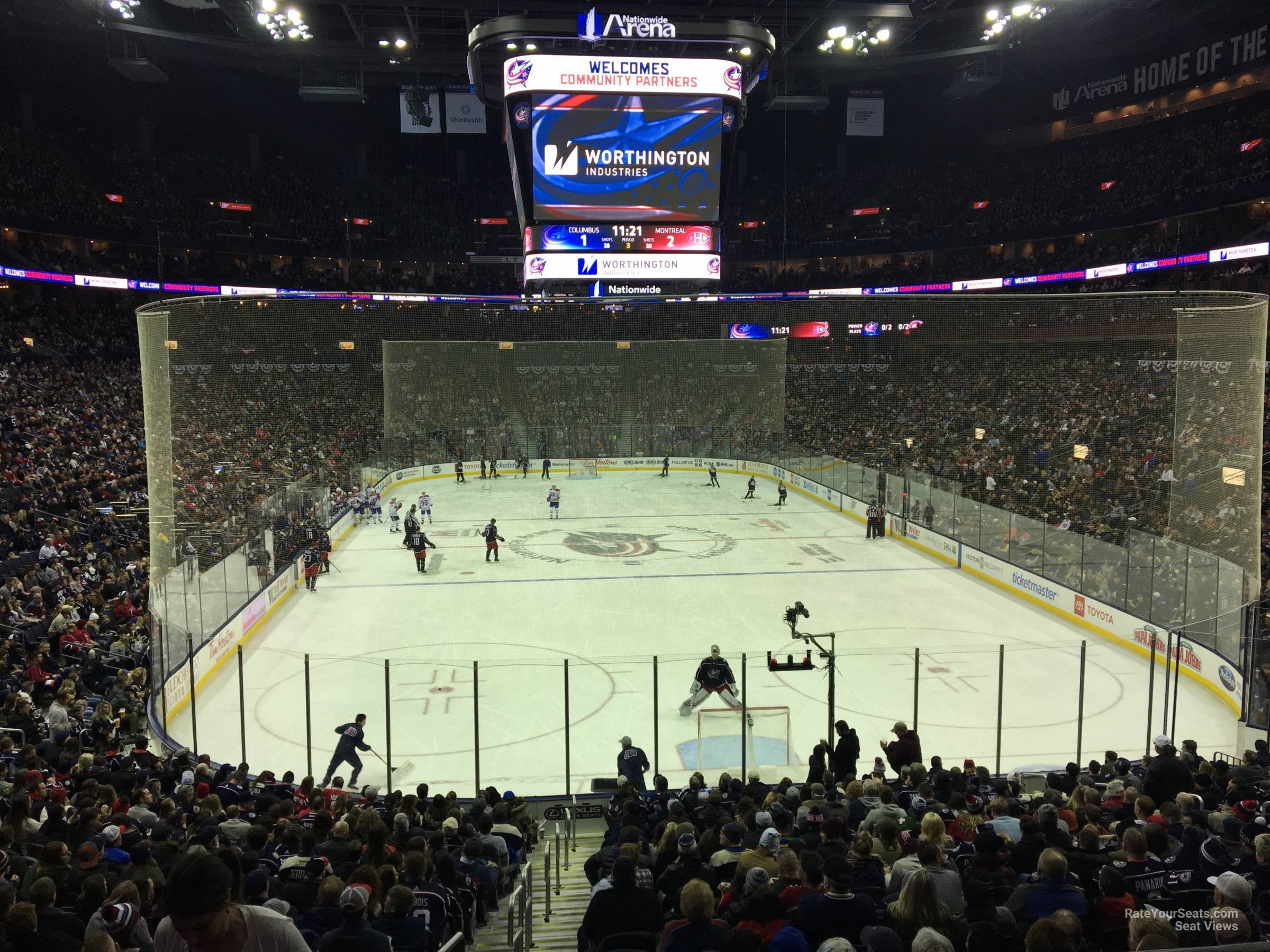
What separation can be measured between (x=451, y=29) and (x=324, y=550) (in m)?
21.3

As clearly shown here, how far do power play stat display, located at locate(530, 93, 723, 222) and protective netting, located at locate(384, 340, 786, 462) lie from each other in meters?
9.29

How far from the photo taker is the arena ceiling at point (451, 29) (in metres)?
28.1

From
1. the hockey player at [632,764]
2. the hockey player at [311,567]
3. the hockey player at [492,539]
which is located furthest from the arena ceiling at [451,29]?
the hockey player at [632,764]

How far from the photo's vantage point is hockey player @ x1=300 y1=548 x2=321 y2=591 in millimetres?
18219

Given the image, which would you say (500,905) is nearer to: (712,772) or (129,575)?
(712,772)

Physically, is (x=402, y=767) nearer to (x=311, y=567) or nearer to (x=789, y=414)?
(x=311, y=567)

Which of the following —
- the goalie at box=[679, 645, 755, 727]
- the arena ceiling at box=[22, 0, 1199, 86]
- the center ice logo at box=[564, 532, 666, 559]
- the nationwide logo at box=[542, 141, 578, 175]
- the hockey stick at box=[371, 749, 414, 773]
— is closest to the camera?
the hockey stick at box=[371, 749, 414, 773]

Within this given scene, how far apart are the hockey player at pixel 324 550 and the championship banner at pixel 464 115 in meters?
26.1

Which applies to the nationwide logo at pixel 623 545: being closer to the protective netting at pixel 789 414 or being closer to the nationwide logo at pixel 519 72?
the protective netting at pixel 789 414

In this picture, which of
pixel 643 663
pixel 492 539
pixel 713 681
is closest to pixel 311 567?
pixel 492 539

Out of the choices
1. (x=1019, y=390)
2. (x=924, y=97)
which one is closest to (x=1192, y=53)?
(x=924, y=97)

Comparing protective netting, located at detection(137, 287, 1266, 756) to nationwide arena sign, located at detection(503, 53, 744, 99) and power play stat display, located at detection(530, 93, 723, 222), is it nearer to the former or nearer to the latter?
power play stat display, located at detection(530, 93, 723, 222)

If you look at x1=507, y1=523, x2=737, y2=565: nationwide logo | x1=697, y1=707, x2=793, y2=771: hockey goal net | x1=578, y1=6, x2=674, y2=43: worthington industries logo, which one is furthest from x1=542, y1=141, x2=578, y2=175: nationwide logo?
x1=697, y1=707, x2=793, y2=771: hockey goal net

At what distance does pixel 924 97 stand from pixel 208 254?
110 feet
